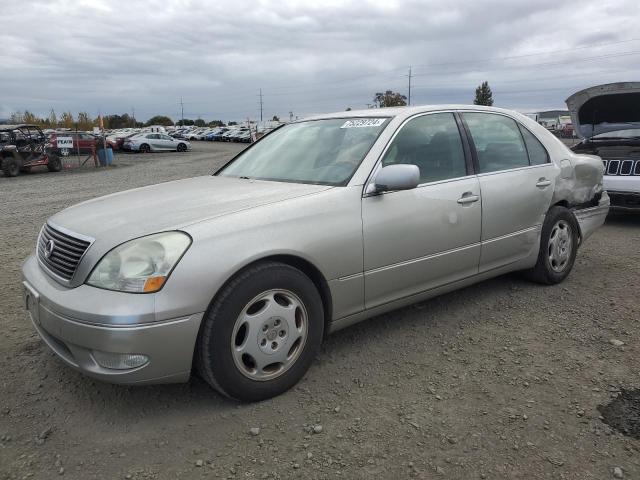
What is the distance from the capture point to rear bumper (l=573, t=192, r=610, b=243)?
4.76m

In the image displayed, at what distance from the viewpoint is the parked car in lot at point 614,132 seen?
273 inches

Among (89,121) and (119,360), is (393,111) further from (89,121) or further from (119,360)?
(89,121)

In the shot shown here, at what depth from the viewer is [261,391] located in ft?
9.12

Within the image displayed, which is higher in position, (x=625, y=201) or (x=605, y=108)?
(x=605, y=108)

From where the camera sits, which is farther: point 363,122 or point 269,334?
point 363,122

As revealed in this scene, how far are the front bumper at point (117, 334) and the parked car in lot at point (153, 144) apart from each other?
3389 cm

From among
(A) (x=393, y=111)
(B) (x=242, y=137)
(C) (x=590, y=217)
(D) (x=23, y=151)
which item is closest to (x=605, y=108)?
(C) (x=590, y=217)

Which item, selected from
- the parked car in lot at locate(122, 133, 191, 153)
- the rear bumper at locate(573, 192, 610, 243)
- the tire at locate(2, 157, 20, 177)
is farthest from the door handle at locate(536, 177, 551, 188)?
the parked car in lot at locate(122, 133, 191, 153)

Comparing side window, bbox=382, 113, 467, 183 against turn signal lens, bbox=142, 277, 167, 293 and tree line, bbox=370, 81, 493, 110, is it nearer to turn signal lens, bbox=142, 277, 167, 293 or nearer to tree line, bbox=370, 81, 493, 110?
turn signal lens, bbox=142, 277, 167, 293

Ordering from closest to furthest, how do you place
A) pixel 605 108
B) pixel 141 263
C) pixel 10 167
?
pixel 141 263, pixel 605 108, pixel 10 167

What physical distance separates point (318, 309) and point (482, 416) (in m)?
1.00

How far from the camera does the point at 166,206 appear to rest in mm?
2984

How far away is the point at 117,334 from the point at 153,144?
35.1 meters

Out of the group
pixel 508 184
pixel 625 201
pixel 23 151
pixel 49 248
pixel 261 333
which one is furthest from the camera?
pixel 23 151
